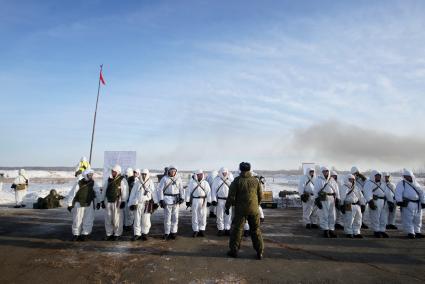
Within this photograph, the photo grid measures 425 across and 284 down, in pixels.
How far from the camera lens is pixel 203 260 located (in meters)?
7.26

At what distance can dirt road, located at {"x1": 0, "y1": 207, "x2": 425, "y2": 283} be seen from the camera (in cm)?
609

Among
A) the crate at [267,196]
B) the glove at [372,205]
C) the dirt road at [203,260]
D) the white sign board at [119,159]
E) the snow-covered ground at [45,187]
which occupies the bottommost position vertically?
the snow-covered ground at [45,187]

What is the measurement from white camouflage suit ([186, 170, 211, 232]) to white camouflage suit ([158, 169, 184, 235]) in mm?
602

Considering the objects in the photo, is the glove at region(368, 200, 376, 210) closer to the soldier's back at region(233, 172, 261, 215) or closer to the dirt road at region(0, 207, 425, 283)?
the dirt road at region(0, 207, 425, 283)

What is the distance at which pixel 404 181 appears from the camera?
36.4ft

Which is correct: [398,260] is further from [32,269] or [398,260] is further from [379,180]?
[32,269]

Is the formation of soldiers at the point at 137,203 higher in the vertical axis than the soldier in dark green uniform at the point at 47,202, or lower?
higher

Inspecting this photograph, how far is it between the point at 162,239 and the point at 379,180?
799 cm

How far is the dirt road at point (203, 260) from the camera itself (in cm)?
609

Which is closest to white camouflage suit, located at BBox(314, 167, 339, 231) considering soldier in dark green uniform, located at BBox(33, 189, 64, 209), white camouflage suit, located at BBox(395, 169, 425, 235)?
white camouflage suit, located at BBox(395, 169, 425, 235)

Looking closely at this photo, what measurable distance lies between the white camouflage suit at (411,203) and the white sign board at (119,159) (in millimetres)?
11009

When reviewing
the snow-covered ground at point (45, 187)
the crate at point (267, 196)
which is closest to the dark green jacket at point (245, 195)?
the crate at point (267, 196)

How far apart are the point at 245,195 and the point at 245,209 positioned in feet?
1.10

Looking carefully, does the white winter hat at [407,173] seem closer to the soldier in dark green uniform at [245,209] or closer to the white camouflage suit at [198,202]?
the soldier in dark green uniform at [245,209]
